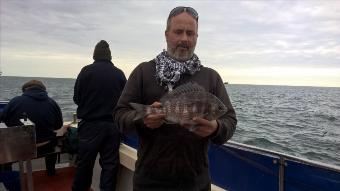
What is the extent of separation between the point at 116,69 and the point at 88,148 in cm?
121

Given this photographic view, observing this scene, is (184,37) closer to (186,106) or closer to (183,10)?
(183,10)

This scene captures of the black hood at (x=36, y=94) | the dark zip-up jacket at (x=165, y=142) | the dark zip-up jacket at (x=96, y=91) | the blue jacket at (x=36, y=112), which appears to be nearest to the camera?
the dark zip-up jacket at (x=165, y=142)

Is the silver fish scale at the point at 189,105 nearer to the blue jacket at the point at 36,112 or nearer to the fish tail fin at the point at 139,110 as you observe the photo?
the fish tail fin at the point at 139,110

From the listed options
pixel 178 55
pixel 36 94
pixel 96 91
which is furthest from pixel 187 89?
pixel 36 94

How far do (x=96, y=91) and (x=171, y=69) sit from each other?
2.73 metres

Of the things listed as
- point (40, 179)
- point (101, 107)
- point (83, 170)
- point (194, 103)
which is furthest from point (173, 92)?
point (40, 179)

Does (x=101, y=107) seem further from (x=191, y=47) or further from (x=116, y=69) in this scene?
(x=191, y=47)

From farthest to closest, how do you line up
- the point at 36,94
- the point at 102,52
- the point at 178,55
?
the point at 36,94, the point at 102,52, the point at 178,55

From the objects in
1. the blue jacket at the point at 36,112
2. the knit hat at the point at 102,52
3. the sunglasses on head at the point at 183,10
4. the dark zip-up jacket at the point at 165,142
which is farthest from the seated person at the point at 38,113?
the sunglasses on head at the point at 183,10

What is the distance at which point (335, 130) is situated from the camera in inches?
903

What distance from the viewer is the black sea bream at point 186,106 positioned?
7.91 ft

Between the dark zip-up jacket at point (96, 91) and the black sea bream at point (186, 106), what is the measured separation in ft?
9.26

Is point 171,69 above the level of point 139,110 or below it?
above

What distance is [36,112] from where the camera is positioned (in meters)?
6.34
